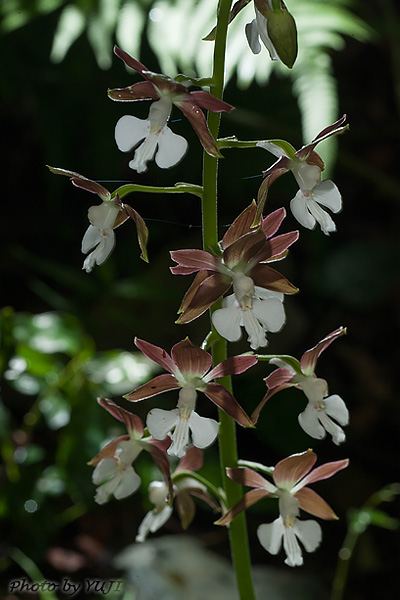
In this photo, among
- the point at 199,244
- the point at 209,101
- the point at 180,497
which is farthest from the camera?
the point at 199,244

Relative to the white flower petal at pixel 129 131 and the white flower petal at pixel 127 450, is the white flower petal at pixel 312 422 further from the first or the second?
the white flower petal at pixel 129 131

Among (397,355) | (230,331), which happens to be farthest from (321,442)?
(230,331)

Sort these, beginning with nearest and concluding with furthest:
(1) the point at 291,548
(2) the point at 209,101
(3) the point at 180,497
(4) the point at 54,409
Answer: (2) the point at 209,101 → (1) the point at 291,548 → (3) the point at 180,497 → (4) the point at 54,409

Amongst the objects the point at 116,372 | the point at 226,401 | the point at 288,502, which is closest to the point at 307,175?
the point at 226,401

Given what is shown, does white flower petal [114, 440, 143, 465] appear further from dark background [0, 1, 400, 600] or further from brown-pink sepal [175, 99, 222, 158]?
dark background [0, 1, 400, 600]

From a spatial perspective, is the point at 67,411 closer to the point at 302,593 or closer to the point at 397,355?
the point at 302,593

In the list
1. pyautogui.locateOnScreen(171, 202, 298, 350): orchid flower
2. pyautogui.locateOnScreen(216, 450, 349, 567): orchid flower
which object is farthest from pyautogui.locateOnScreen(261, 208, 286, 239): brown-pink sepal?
pyautogui.locateOnScreen(216, 450, 349, 567): orchid flower

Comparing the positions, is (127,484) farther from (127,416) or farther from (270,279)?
(270,279)
